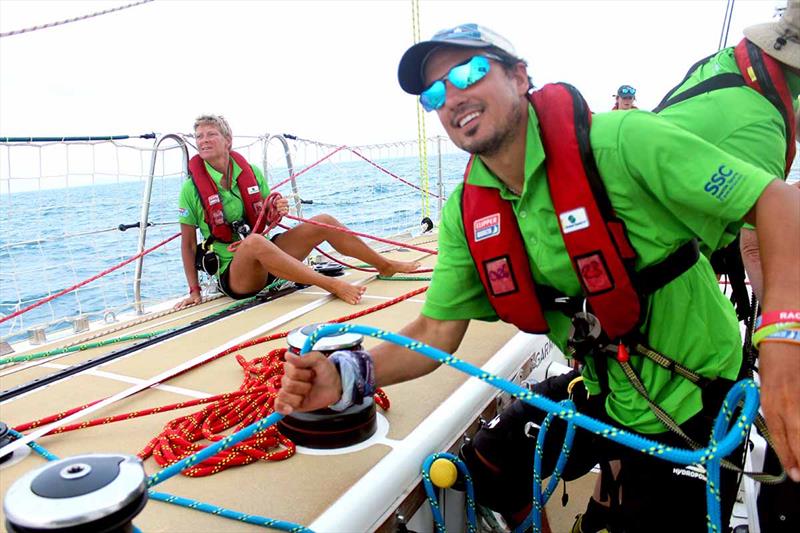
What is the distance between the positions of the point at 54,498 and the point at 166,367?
6.17 ft

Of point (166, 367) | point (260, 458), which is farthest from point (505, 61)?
point (166, 367)

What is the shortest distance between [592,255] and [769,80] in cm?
95

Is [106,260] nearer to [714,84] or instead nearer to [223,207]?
[223,207]

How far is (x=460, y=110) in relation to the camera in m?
1.51

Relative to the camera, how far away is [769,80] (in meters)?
1.81

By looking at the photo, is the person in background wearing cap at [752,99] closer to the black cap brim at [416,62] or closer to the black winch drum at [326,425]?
the black cap brim at [416,62]

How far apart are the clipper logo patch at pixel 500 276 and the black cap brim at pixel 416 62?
51cm

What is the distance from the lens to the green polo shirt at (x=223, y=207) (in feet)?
13.3

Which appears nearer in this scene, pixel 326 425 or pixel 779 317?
pixel 779 317

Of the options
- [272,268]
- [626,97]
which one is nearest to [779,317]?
[272,268]

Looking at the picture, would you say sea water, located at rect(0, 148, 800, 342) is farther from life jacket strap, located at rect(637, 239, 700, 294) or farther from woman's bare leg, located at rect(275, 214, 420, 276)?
life jacket strap, located at rect(637, 239, 700, 294)

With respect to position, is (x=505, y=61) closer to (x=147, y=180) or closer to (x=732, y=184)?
(x=732, y=184)

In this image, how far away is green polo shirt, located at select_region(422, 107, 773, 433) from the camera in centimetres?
127

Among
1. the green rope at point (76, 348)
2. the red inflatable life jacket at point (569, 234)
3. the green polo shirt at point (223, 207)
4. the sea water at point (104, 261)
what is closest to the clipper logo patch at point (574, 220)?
the red inflatable life jacket at point (569, 234)
